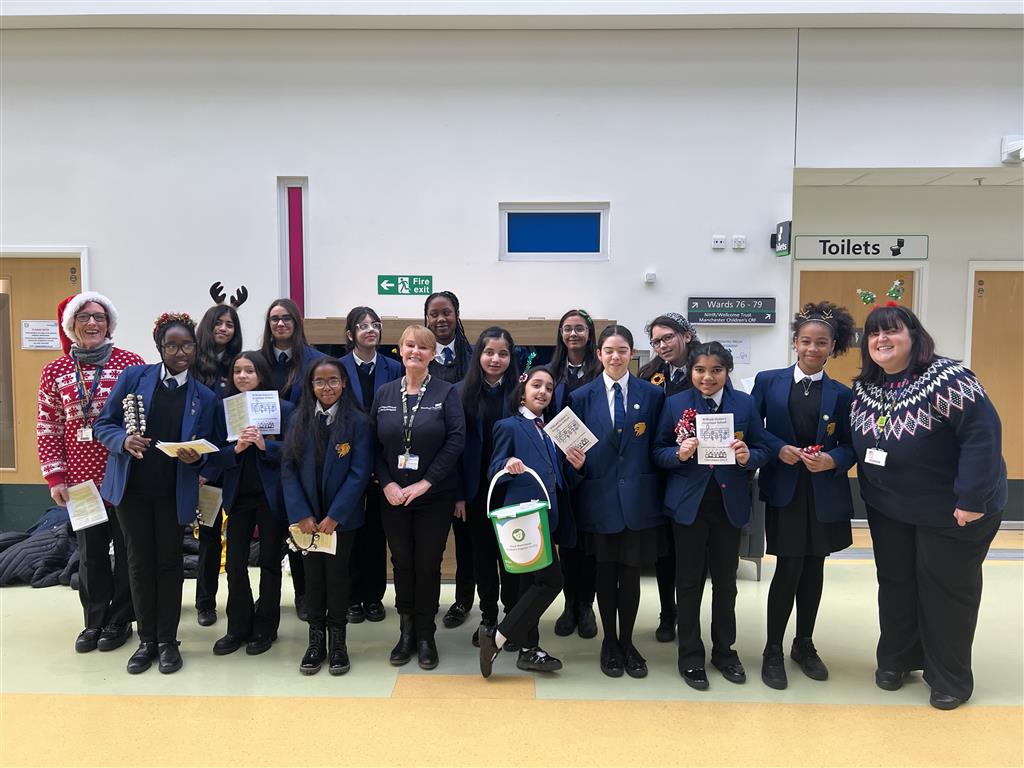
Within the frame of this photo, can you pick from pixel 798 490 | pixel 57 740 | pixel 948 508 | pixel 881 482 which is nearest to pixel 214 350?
pixel 57 740

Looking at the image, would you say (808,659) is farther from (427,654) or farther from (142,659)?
(142,659)

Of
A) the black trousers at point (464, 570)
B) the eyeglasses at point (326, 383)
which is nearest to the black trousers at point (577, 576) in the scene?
the black trousers at point (464, 570)

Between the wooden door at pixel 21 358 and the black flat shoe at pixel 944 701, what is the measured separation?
273 inches

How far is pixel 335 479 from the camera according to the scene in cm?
330

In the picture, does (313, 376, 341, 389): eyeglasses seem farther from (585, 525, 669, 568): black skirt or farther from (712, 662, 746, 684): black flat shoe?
(712, 662, 746, 684): black flat shoe

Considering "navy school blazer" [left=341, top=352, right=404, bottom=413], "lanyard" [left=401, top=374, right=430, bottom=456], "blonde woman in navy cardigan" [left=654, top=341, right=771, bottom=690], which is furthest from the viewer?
"navy school blazer" [left=341, top=352, right=404, bottom=413]

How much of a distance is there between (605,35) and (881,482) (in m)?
4.19

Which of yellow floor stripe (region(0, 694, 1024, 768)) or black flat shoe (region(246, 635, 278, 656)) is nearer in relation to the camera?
yellow floor stripe (region(0, 694, 1024, 768))

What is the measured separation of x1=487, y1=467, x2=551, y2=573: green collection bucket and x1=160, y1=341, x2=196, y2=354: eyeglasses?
1.76m

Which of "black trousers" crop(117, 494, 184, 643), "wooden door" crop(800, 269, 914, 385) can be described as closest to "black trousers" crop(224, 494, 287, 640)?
"black trousers" crop(117, 494, 184, 643)

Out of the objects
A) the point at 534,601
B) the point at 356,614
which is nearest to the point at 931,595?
the point at 534,601

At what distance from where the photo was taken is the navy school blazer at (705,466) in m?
3.20

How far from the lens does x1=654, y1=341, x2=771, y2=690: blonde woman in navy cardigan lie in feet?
10.5

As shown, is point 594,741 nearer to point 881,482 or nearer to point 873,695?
point 873,695
